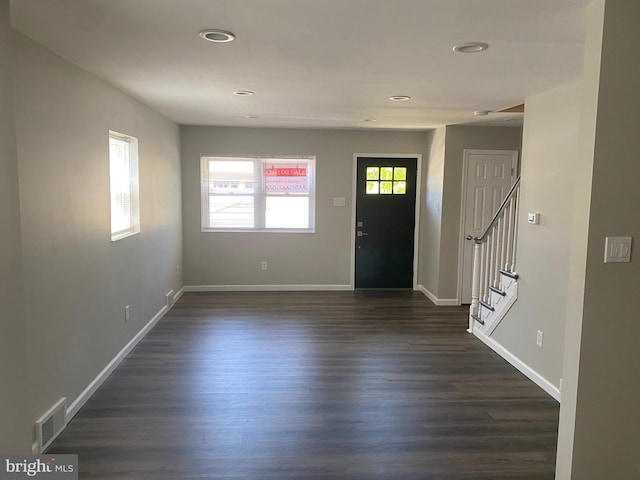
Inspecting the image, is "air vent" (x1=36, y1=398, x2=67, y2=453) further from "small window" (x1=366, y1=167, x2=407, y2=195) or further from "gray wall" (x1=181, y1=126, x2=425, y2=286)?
"small window" (x1=366, y1=167, x2=407, y2=195)

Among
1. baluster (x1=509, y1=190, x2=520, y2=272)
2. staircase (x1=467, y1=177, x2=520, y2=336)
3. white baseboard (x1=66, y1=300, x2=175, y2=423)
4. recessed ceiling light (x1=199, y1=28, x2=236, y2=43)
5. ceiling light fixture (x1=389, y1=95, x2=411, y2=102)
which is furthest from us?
staircase (x1=467, y1=177, x2=520, y2=336)

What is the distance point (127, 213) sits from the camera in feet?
14.2

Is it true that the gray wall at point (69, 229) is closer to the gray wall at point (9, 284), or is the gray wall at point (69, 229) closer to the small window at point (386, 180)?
the gray wall at point (9, 284)

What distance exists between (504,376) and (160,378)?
284cm

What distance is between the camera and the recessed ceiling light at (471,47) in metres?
2.48

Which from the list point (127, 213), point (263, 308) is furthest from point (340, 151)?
point (127, 213)

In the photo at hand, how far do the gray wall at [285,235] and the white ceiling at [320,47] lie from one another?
7.21 feet

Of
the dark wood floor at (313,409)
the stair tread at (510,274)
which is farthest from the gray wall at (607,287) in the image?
the stair tread at (510,274)

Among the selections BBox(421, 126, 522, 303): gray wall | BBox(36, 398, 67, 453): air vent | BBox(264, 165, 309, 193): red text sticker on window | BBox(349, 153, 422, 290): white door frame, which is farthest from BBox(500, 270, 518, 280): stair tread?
BBox(36, 398, 67, 453): air vent

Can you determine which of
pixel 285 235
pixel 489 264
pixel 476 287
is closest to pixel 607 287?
pixel 476 287

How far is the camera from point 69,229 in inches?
117

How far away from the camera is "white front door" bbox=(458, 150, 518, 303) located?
19.4 ft

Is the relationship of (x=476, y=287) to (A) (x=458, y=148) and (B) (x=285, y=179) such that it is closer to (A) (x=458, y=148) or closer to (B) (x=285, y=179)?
(A) (x=458, y=148)

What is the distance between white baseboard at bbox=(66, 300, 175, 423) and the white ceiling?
2.26 meters
